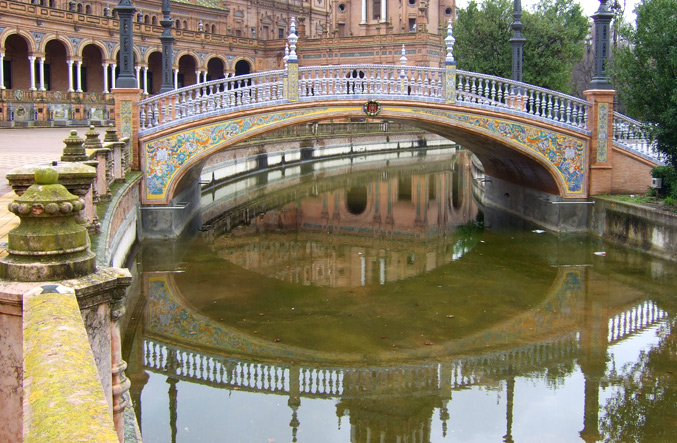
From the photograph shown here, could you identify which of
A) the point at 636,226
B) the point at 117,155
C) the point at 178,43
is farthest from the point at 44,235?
the point at 178,43

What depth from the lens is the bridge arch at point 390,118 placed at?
1512 cm

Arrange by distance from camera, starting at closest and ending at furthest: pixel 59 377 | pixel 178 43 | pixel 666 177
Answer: pixel 59 377 < pixel 666 177 < pixel 178 43

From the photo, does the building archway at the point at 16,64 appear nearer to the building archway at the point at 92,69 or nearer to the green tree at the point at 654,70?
the building archway at the point at 92,69

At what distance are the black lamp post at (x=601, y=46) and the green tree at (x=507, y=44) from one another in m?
12.4

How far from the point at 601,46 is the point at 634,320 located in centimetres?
830

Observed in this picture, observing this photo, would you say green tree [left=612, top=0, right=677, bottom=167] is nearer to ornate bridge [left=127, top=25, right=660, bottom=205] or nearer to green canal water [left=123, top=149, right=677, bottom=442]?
ornate bridge [left=127, top=25, right=660, bottom=205]

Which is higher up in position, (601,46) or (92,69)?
(92,69)

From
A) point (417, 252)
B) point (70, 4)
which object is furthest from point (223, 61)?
point (417, 252)

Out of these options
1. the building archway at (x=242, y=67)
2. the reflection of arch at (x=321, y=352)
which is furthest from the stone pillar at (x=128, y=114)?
the building archway at (x=242, y=67)

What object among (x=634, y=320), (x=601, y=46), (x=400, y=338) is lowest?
(x=634, y=320)

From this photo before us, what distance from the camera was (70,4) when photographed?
4209cm

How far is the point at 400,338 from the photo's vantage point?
9148mm

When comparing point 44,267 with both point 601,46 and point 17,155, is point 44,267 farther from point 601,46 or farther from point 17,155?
point 601,46

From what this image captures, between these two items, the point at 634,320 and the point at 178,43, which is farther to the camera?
the point at 178,43
